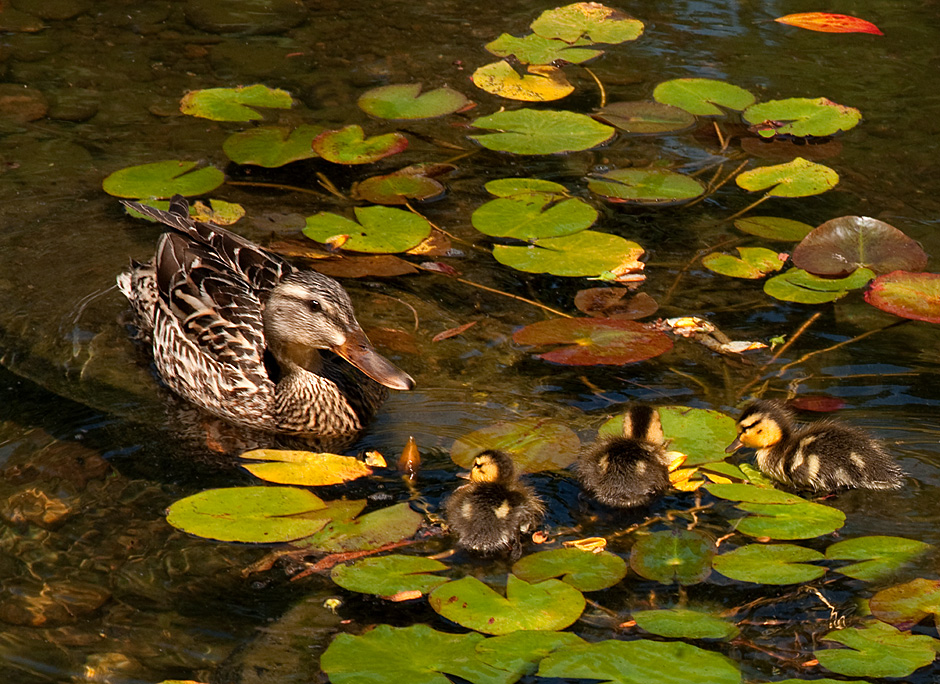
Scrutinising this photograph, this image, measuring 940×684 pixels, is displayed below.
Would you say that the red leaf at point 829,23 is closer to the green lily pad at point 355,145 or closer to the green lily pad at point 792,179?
the green lily pad at point 792,179

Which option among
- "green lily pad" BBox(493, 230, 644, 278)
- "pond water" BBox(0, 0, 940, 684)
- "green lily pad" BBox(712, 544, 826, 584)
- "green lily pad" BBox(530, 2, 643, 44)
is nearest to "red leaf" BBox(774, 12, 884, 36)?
"pond water" BBox(0, 0, 940, 684)

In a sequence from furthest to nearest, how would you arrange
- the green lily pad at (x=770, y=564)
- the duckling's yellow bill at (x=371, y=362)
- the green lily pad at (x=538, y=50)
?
the green lily pad at (x=538, y=50)
the duckling's yellow bill at (x=371, y=362)
the green lily pad at (x=770, y=564)

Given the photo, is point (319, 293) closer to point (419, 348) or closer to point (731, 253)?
point (419, 348)

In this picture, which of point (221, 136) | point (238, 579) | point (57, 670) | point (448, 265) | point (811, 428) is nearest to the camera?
point (57, 670)

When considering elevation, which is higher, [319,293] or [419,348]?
[319,293]

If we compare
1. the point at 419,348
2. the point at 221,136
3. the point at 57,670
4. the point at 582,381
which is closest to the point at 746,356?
the point at 582,381

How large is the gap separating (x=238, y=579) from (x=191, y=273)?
1824 millimetres

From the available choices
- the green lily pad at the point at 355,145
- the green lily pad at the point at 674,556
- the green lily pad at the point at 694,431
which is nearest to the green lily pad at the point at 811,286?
the green lily pad at the point at 694,431

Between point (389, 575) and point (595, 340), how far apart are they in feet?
5.61

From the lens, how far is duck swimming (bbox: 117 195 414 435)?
4.88 m

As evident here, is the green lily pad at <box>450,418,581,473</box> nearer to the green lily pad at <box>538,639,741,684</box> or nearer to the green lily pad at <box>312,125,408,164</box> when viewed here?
the green lily pad at <box>538,639,741,684</box>

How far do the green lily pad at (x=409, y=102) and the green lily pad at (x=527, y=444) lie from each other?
295 centimetres

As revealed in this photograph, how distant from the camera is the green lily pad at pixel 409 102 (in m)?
7.04

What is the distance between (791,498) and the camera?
4.13 m
